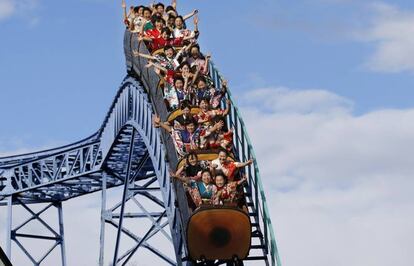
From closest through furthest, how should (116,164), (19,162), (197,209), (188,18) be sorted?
(197,209) → (188,18) → (116,164) → (19,162)

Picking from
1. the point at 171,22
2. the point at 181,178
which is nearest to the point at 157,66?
the point at 171,22

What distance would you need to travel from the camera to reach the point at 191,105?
17.0m

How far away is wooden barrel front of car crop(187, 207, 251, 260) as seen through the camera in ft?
48.0

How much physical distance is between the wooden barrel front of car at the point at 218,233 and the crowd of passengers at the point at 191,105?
259mm

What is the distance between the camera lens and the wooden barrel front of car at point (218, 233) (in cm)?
1464

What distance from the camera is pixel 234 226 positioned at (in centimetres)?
1470

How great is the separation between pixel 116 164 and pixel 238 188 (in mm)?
13993

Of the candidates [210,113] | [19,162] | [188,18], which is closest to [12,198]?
[19,162]

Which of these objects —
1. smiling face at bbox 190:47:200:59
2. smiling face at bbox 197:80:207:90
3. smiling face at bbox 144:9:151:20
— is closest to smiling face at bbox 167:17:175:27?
smiling face at bbox 144:9:151:20

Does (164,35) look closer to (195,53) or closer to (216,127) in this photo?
(195,53)

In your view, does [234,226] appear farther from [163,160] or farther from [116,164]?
[116,164]

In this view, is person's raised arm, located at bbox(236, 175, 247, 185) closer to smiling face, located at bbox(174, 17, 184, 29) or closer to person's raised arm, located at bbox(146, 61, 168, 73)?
person's raised arm, located at bbox(146, 61, 168, 73)

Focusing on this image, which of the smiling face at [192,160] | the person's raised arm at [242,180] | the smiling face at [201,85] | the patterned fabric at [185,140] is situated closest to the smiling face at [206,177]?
the person's raised arm at [242,180]

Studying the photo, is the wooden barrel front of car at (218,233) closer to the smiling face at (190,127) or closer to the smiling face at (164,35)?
the smiling face at (190,127)
